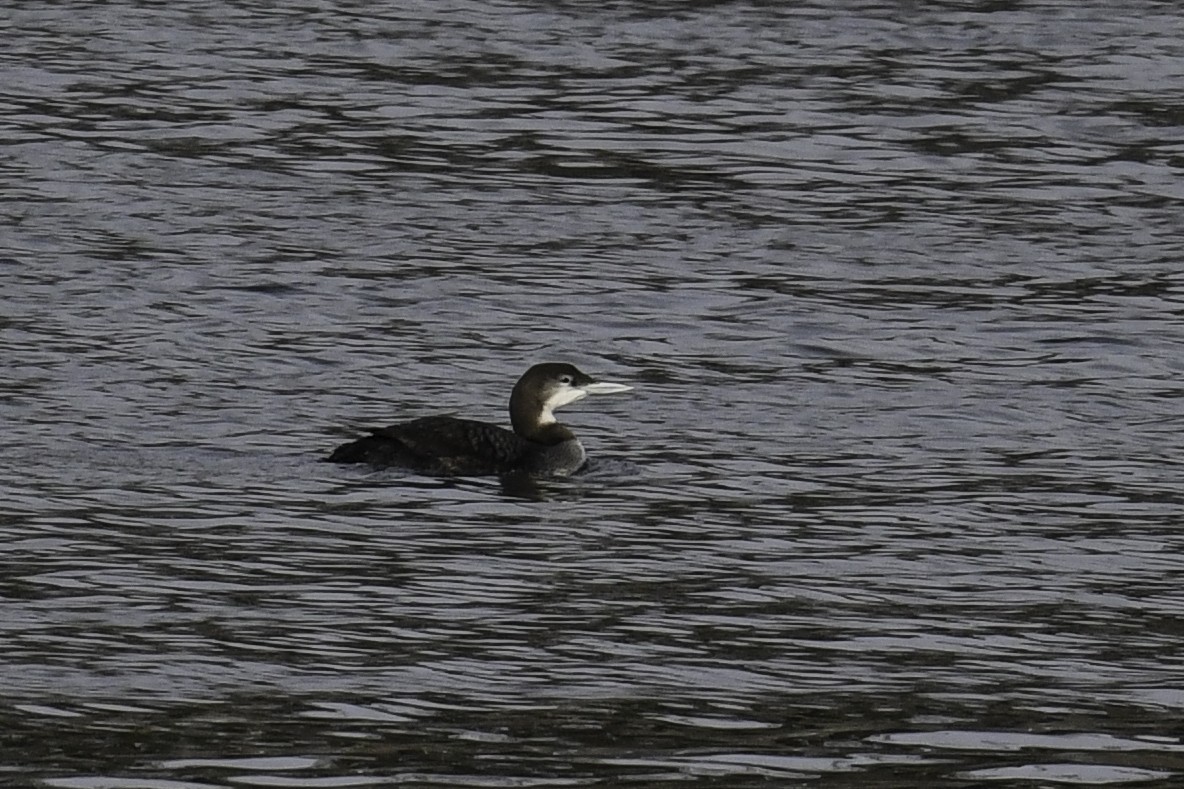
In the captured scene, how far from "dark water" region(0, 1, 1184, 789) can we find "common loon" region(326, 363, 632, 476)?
12cm

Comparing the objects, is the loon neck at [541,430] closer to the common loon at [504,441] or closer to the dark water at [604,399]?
the common loon at [504,441]

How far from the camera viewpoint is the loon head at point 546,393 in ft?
52.1

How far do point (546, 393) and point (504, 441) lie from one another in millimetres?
583

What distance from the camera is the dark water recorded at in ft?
32.0

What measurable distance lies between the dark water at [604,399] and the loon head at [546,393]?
442 mm

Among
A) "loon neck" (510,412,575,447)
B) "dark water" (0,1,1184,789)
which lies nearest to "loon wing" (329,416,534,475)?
"dark water" (0,1,1184,789)

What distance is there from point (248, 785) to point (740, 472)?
6.37 m

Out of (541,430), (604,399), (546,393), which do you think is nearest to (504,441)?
(541,430)

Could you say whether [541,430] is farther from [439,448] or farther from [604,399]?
[604,399]

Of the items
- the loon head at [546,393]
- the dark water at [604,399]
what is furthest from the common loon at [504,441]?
the dark water at [604,399]

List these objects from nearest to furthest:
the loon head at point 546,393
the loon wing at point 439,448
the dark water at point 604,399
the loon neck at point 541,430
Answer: the dark water at point 604,399 → the loon wing at point 439,448 → the loon neck at point 541,430 → the loon head at point 546,393

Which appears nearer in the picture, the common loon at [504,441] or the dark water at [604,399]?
the dark water at [604,399]

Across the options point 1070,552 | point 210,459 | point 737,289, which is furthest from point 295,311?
point 1070,552

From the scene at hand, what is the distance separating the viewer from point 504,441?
609 inches
